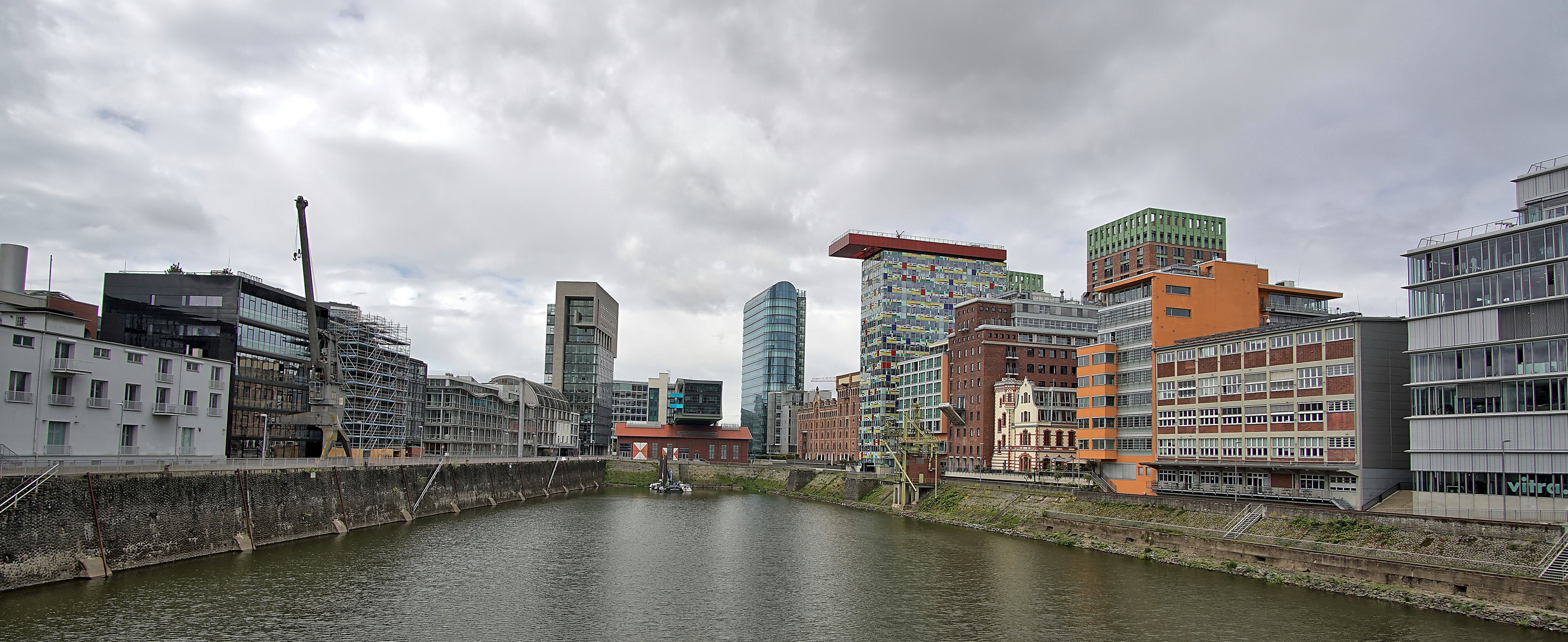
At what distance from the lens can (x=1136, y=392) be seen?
87312 millimetres

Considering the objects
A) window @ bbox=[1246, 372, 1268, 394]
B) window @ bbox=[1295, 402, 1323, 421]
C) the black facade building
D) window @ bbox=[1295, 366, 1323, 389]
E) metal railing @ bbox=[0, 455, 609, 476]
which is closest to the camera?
metal railing @ bbox=[0, 455, 609, 476]

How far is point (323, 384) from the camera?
92.4 meters

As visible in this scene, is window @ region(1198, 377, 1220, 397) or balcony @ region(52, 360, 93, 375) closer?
balcony @ region(52, 360, 93, 375)

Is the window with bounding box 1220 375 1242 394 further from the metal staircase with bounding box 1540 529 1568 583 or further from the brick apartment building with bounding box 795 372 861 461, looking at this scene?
the brick apartment building with bounding box 795 372 861 461

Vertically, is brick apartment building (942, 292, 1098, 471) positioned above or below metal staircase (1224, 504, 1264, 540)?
above

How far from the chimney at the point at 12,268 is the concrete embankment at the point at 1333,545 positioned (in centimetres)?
8410

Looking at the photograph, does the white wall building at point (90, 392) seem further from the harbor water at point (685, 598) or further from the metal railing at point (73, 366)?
the harbor water at point (685, 598)

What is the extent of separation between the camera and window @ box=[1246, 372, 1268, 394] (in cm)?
7131

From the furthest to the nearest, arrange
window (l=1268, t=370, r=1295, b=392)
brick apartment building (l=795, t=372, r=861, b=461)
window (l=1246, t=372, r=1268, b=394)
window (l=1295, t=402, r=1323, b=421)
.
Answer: brick apartment building (l=795, t=372, r=861, b=461) → window (l=1246, t=372, r=1268, b=394) → window (l=1268, t=370, r=1295, b=392) → window (l=1295, t=402, r=1323, b=421)

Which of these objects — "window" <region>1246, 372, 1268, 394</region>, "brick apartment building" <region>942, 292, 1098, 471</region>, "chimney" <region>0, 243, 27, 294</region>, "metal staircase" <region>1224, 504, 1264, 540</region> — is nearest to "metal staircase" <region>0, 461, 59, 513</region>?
"chimney" <region>0, 243, 27, 294</region>

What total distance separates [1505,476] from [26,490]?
7527cm

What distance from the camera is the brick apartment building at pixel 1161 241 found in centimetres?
16600

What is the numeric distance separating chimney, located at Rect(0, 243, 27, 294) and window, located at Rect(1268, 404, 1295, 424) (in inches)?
3891

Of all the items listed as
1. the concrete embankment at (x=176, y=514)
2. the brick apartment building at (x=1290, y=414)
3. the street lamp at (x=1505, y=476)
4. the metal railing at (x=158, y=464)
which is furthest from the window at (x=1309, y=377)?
the metal railing at (x=158, y=464)
